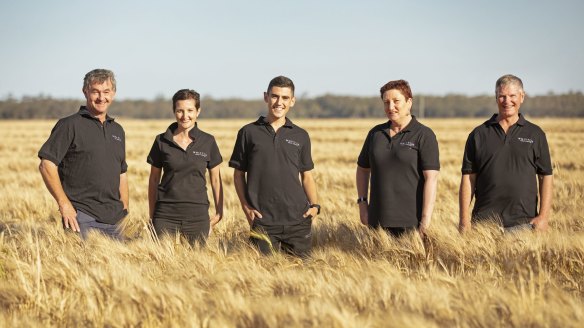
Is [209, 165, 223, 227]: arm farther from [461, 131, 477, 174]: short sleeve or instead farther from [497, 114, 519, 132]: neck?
[497, 114, 519, 132]: neck

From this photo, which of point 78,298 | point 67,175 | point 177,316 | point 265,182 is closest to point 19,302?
point 78,298

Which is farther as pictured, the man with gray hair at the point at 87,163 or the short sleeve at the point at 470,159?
the short sleeve at the point at 470,159

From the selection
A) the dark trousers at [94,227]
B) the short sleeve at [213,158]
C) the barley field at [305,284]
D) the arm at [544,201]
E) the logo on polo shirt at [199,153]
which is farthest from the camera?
the short sleeve at [213,158]

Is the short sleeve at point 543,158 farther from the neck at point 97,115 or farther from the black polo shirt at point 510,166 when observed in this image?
the neck at point 97,115

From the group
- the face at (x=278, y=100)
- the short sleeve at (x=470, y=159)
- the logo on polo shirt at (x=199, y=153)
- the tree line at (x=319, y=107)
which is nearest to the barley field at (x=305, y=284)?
the short sleeve at (x=470, y=159)

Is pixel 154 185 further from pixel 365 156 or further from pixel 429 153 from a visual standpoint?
pixel 429 153

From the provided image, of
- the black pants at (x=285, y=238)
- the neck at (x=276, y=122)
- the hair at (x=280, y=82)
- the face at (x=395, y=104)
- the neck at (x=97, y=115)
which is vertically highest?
the hair at (x=280, y=82)

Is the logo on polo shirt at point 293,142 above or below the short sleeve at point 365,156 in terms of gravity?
above

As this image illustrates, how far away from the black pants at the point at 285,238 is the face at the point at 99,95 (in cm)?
142

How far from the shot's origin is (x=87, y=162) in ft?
16.2

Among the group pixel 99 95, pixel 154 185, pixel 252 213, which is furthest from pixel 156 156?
pixel 252 213

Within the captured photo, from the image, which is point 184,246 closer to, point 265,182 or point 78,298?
point 265,182

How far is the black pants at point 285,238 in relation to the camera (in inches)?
194

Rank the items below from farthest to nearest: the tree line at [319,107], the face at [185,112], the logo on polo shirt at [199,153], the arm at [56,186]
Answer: the tree line at [319,107] < the logo on polo shirt at [199,153] < the face at [185,112] < the arm at [56,186]
